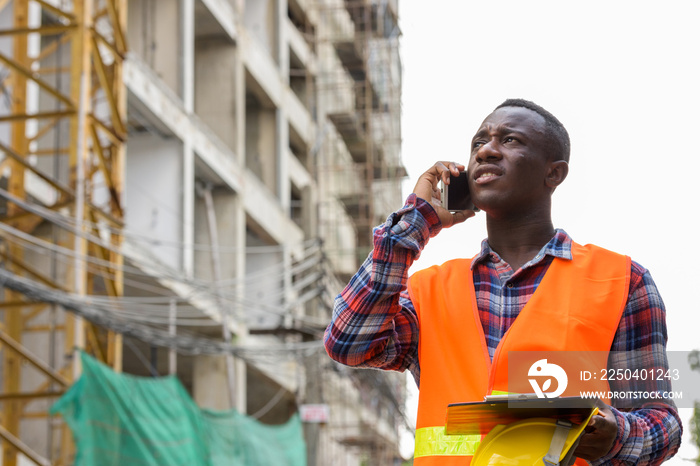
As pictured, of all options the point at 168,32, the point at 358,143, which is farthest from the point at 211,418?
the point at 358,143

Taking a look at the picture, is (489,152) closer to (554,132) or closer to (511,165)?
(511,165)

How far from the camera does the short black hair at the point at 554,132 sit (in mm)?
3162

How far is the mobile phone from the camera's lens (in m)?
3.16

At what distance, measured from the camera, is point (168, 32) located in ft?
78.1

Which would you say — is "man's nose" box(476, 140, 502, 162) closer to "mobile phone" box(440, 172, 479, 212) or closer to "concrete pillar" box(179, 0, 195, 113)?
"mobile phone" box(440, 172, 479, 212)

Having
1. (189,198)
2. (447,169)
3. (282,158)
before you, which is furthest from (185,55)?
(447,169)

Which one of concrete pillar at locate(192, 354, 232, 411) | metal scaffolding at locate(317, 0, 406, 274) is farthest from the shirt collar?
metal scaffolding at locate(317, 0, 406, 274)

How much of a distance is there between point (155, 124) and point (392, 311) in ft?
64.8

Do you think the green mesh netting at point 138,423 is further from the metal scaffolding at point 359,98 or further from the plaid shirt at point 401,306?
the metal scaffolding at point 359,98

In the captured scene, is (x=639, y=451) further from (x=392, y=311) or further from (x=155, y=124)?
(x=155, y=124)

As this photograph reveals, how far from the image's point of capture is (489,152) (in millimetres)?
3102

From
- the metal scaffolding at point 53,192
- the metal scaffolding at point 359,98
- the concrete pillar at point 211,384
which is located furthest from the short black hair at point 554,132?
the metal scaffolding at point 359,98

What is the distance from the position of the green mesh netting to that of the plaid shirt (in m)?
9.83
